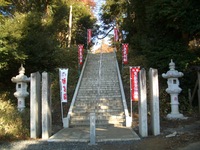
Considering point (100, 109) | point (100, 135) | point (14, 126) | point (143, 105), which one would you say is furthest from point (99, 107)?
point (14, 126)

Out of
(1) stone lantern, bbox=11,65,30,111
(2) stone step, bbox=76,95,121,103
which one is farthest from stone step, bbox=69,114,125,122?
(1) stone lantern, bbox=11,65,30,111

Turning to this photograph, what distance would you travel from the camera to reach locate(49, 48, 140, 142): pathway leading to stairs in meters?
9.43

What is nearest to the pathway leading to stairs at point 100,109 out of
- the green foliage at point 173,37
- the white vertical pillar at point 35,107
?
the white vertical pillar at point 35,107

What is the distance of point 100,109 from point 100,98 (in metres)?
1.52

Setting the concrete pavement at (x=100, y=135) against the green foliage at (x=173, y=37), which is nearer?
the concrete pavement at (x=100, y=135)

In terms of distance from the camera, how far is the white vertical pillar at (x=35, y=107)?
→ 9266 millimetres

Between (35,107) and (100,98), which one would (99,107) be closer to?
(100,98)

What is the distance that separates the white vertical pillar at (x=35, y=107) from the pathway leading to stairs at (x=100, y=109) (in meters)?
0.67

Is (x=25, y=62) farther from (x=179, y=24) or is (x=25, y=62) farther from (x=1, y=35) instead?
(x=179, y=24)

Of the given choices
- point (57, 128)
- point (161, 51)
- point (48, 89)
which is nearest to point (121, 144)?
point (48, 89)

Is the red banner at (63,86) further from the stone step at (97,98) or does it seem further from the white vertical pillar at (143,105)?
the white vertical pillar at (143,105)

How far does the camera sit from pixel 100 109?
42.9 feet

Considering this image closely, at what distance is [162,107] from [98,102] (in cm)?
320

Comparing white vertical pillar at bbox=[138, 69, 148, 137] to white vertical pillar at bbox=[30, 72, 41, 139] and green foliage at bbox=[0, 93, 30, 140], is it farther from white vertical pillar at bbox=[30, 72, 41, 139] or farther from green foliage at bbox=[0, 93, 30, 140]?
green foliage at bbox=[0, 93, 30, 140]
